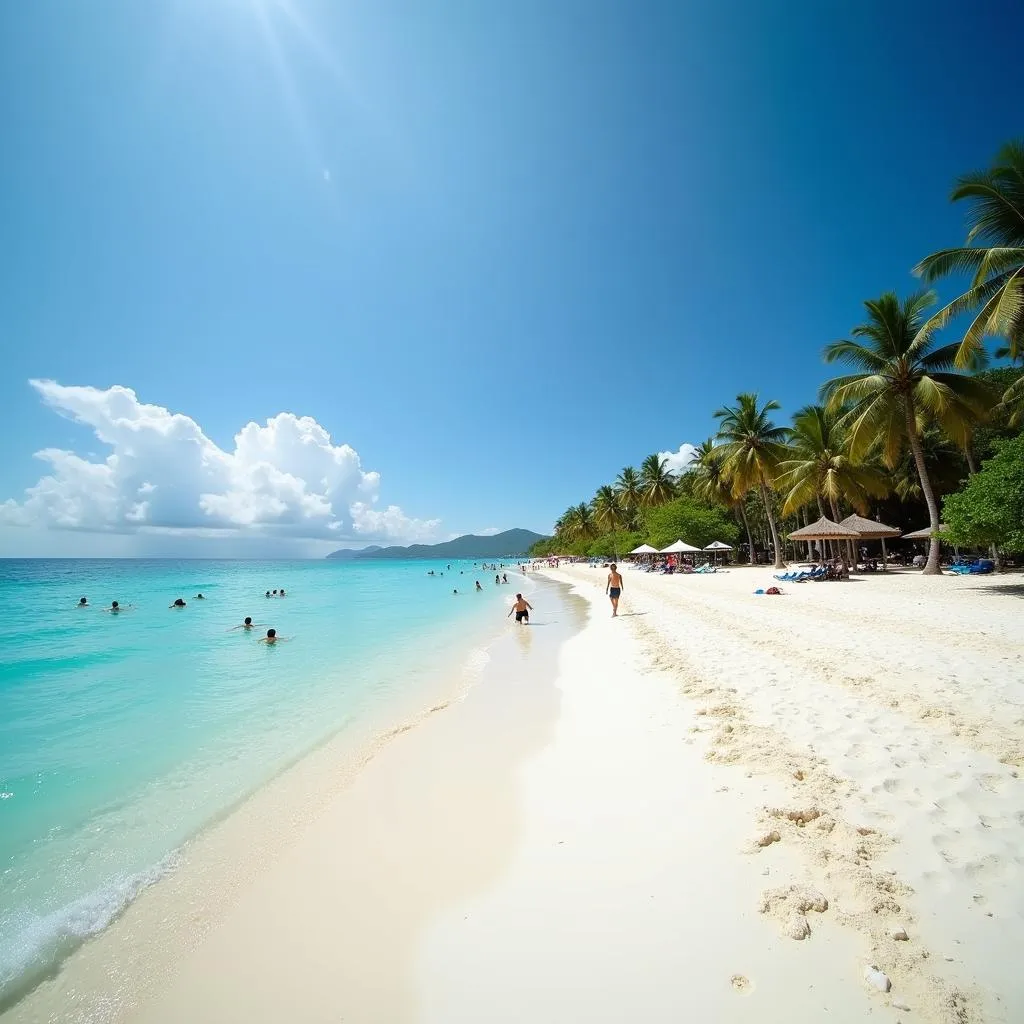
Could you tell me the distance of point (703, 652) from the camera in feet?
28.2

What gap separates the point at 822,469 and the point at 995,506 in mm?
18415

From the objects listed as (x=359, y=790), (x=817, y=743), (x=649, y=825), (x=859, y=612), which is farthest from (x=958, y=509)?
(x=359, y=790)

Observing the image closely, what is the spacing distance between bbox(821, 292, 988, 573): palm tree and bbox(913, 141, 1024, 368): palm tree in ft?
11.9

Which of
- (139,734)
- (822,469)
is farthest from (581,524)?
(139,734)

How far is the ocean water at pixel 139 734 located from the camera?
3746mm

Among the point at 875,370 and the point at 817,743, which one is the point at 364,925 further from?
the point at 875,370

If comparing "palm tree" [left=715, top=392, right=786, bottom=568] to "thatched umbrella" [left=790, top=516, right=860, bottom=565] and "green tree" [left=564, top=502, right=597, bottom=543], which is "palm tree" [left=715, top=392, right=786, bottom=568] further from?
"green tree" [left=564, top=502, right=597, bottom=543]

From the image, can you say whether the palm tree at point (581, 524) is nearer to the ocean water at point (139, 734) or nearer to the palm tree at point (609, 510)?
the palm tree at point (609, 510)

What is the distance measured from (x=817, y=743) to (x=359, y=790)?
478cm

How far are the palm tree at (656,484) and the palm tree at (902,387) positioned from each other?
3451 centimetres

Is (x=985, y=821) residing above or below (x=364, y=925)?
above

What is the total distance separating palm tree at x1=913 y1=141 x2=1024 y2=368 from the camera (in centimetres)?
1228

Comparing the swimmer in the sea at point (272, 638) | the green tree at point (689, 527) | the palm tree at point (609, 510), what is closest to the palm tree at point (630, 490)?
the palm tree at point (609, 510)

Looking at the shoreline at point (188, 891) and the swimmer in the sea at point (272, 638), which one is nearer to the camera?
the shoreline at point (188, 891)
